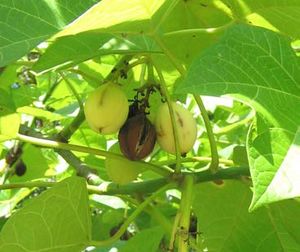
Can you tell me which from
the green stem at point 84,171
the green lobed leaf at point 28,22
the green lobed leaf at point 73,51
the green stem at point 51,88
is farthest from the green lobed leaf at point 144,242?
the green stem at point 51,88

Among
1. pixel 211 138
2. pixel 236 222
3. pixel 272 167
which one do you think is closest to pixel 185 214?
pixel 211 138

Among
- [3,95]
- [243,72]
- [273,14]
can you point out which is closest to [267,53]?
[243,72]

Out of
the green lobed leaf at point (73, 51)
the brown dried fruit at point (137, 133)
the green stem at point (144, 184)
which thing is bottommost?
the green stem at point (144, 184)

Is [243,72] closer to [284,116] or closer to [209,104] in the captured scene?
[284,116]

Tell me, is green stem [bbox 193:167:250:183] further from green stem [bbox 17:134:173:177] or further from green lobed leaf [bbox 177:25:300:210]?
green lobed leaf [bbox 177:25:300:210]

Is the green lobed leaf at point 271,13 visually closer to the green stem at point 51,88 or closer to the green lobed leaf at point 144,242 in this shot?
the green lobed leaf at point 144,242

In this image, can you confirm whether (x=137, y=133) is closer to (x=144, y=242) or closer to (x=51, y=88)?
(x=144, y=242)
